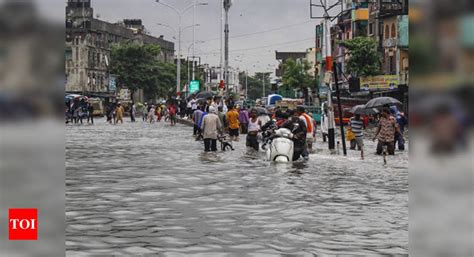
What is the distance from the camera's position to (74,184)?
53.0ft

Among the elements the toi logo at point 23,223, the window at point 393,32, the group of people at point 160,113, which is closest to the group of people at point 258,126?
the toi logo at point 23,223

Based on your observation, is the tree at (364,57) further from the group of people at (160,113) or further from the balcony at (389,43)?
the group of people at (160,113)

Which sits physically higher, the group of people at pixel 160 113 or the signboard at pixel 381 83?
the signboard at pixel 381 83

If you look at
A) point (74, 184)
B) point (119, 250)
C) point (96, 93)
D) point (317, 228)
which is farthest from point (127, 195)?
point (96, 93)

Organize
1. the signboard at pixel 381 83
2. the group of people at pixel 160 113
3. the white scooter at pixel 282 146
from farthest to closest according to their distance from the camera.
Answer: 1. the signboard at pixel 381 83
2. the group of people at pixel 160 113
3. the white scooter at pixel 282 146

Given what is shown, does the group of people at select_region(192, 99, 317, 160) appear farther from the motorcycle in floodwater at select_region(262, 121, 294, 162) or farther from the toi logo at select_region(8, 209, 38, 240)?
the toi logo at select_region(8, 209, 38, 240)

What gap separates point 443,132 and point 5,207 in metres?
2.34

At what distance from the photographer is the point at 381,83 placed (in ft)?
221

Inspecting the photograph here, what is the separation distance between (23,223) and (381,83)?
6446cm

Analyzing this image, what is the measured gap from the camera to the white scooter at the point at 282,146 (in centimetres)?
2245

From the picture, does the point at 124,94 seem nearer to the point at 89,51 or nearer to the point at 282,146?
the point at 89,51

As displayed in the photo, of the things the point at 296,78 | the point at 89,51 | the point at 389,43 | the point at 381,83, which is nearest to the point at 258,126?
the point at 381,83

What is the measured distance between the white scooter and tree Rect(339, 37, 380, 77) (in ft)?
170

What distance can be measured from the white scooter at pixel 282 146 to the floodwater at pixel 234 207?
51cm
